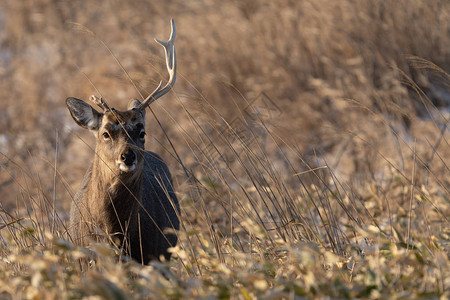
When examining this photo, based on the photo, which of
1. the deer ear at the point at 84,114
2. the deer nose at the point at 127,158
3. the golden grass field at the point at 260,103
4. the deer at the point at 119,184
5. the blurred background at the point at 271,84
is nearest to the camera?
the deer nose at the point at 127,158

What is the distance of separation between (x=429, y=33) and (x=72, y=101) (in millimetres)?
6514

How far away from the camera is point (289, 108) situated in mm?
10773

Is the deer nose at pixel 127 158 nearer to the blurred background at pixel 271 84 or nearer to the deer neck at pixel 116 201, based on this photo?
the deer neck at pixel 116 201

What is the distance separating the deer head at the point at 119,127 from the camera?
192 inches

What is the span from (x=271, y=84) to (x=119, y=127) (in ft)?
19.9

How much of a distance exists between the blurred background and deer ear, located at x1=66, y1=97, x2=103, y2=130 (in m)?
2.84

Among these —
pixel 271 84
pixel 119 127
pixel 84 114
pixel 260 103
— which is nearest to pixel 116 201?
pixel 119 127

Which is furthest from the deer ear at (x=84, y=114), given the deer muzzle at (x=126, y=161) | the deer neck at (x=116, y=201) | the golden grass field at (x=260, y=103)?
the deer muzzle at (x=126, y=161)

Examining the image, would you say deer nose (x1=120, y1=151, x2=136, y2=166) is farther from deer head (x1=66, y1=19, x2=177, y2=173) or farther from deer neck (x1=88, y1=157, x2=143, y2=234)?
deer neck (x1=88, y1=157, x2=143, y2=234)

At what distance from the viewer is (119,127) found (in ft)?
16.8

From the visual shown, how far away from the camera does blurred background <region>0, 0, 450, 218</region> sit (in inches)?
354

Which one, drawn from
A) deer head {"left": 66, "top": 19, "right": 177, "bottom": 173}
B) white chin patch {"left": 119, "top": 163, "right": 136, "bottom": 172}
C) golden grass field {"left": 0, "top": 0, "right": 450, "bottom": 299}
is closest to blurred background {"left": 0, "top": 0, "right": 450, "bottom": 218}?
golden grass field {"left": 0, "top": 0, "right": 450, "bottom": 299}

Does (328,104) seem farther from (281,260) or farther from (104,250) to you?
(104,250)


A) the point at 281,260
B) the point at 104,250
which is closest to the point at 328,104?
the point at 281,260
